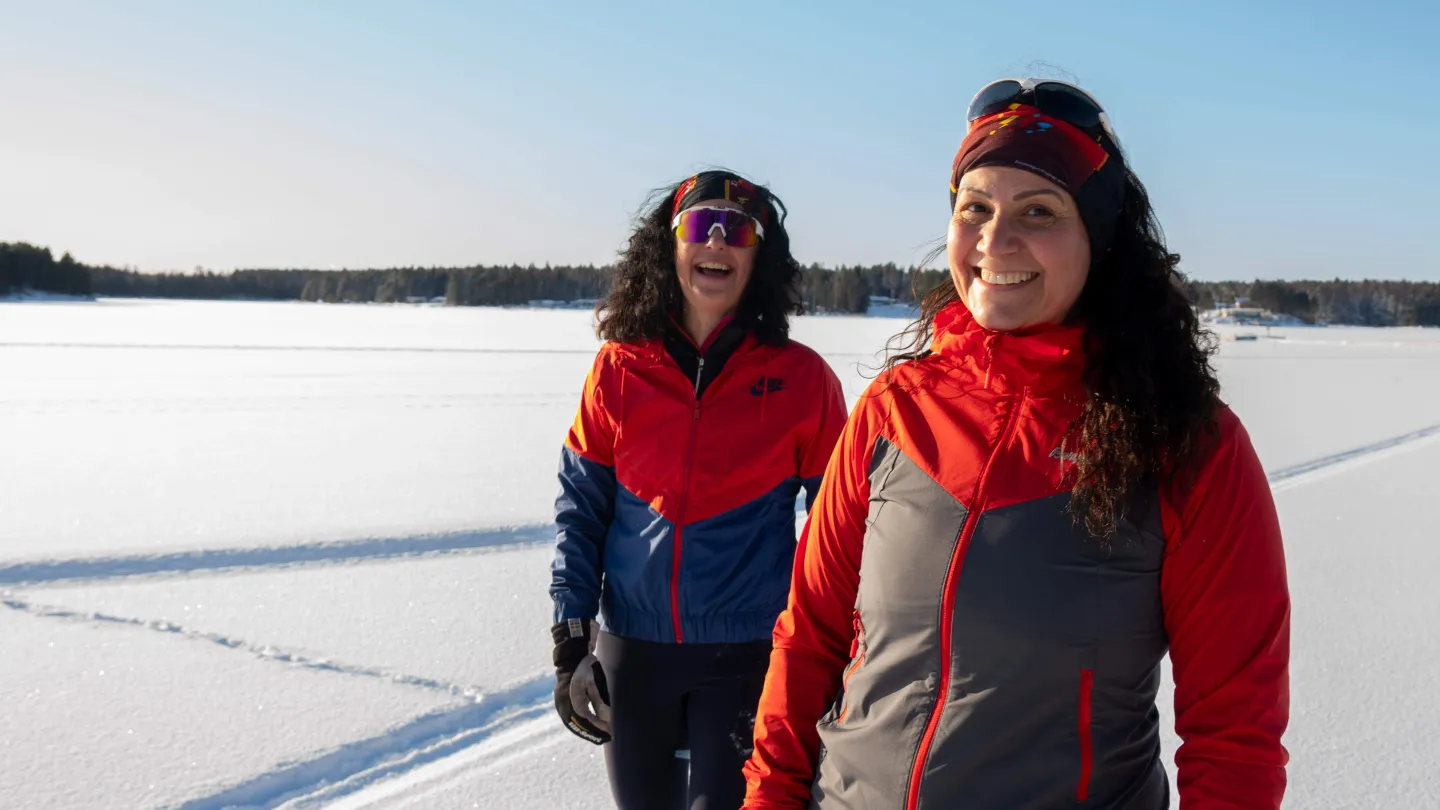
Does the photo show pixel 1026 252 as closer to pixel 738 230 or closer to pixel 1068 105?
pixel 1068 105

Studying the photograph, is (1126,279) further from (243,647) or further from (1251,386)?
(1251,386)

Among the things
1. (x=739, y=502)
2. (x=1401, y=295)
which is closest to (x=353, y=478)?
(x=739, y=502)

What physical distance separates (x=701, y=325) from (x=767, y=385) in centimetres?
22

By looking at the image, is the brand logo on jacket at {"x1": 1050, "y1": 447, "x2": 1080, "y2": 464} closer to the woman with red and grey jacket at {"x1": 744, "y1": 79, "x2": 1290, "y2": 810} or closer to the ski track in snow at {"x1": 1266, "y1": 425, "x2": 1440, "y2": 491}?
the woman with red and grey jacket at {"x1": 744, "y1": 79, "x2": 1290, "y2": 810}

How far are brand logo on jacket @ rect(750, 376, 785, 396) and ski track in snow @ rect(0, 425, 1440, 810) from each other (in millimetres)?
1504

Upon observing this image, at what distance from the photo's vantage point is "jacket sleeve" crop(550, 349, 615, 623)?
206 centimetres

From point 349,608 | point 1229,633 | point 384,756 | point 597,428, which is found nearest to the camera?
point 1229,633

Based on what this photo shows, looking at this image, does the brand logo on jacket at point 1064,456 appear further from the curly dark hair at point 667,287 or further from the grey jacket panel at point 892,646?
the curly dark hair at point 667,287

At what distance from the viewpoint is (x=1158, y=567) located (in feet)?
3.58

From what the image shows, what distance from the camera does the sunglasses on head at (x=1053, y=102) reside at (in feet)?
4.00

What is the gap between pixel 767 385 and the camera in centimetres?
209

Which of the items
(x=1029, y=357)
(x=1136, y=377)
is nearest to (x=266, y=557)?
(x=1029, y=357)

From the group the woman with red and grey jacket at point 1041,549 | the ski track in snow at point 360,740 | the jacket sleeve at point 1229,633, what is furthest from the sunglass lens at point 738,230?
the ski track in snow at point 360,740

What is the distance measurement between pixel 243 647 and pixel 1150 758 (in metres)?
3.37
